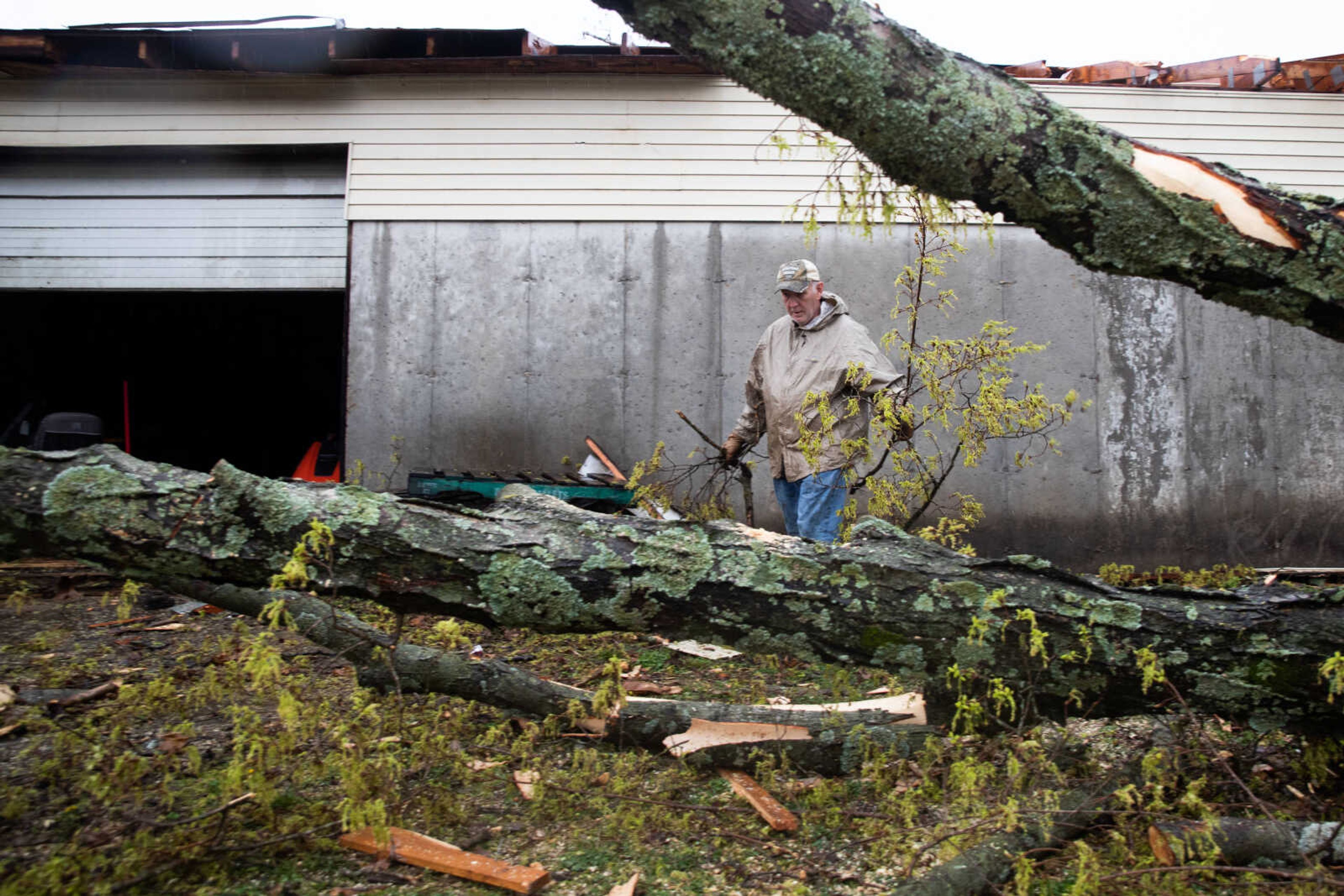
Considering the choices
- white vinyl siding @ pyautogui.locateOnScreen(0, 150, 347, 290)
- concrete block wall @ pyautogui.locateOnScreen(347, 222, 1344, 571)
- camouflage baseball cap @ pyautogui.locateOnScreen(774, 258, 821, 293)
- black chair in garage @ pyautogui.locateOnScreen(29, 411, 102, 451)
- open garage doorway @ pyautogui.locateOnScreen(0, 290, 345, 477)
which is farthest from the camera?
open garage doorway @ pyautogui.locateOnScreen(0, 290, 345, 477)

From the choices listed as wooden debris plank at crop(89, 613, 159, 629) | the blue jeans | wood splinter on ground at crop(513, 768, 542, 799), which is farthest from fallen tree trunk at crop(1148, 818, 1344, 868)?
wooden debris plank at crop(89, 613, 159, 629)

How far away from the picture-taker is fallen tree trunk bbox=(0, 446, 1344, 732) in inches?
95.7

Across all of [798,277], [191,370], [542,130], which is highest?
[542,130]

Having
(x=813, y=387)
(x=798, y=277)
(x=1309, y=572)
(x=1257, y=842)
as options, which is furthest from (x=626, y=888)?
(x=1309, y=572)

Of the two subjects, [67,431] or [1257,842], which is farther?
[67,431]

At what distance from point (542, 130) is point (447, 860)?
20.6 ft

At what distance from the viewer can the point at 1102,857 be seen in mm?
2506

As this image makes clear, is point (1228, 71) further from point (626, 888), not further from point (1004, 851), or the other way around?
point (626, 888)

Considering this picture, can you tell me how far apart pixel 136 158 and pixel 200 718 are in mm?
6138

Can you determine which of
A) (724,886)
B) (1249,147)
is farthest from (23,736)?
(1249,147)

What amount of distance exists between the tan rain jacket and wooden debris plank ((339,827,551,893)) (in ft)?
8.88

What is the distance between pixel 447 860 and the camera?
7.93ft

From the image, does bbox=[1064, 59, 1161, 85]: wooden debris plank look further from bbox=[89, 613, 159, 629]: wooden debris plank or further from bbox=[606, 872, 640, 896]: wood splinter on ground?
bbox=[89, 613, 159, 629]: wooden debris plank

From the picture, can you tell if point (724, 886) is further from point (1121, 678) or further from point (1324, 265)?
point (1324, 265)
